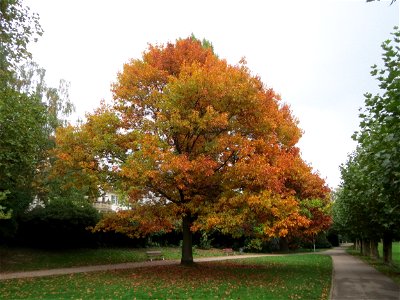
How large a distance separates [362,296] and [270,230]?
11.7ft

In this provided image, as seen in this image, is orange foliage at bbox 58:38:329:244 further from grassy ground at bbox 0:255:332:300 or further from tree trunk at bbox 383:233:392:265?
tree trunk at bbox 383:233:392:265

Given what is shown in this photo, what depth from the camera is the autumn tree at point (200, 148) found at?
557 inches

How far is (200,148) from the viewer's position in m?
16.3

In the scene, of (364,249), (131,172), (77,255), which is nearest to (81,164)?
(131,172)

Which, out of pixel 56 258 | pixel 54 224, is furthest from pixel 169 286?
pixel 54 224

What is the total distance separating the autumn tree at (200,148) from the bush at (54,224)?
711cm

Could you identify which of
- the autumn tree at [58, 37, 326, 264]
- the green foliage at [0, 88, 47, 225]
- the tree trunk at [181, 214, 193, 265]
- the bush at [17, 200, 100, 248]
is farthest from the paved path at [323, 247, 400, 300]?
the bush at [17, 200, 100, 248]

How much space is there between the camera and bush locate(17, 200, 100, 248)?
2355 centimetres

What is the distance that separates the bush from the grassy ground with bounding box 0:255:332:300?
837 cm

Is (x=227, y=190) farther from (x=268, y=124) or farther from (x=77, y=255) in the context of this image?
(x=77, y=255)

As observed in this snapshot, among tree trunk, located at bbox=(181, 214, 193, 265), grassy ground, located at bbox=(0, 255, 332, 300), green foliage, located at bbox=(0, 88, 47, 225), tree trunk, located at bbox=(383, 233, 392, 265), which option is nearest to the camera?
grassy ground, located at bbox=(0, 255, 332, 300)

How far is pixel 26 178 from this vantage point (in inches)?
789

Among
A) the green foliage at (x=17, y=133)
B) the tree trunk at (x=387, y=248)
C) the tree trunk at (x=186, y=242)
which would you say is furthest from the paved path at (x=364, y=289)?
the green foliage at (x=17, y=133)

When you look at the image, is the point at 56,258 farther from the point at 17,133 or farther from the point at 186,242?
the point at 17,133
